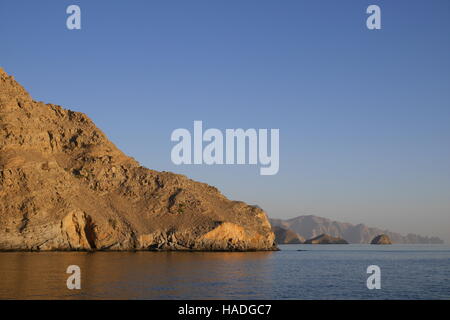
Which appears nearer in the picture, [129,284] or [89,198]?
[129,284]

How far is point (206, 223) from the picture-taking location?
167250 millimetres

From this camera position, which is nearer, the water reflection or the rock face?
the water reflection

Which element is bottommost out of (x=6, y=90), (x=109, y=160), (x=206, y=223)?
(x=206, y=223)

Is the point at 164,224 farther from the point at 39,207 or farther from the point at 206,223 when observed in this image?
the point at 39,207

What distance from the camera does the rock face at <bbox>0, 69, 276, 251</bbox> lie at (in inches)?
4961

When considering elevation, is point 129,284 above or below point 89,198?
below

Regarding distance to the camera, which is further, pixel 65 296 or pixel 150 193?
pixel 150 193

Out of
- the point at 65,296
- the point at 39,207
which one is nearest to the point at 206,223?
the point at 39,207

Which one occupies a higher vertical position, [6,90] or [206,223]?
[6,90]

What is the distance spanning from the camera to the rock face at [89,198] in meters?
126

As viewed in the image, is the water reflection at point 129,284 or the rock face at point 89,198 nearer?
the water reflection at point 129,284

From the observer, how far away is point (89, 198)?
147m
